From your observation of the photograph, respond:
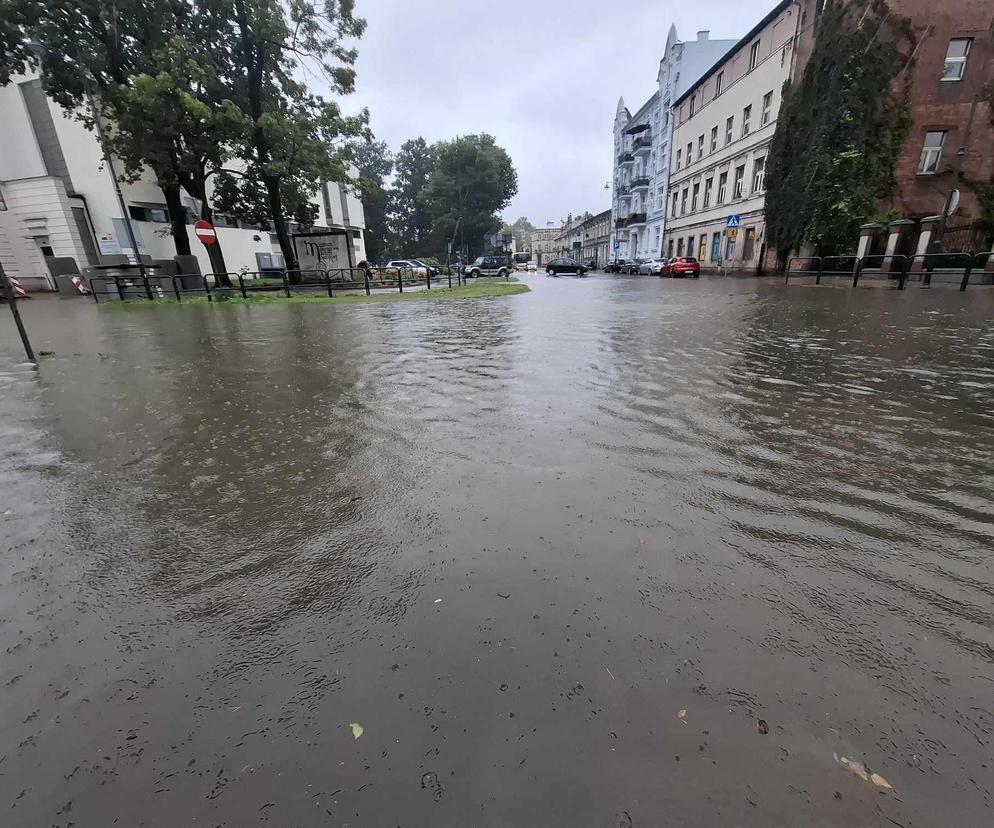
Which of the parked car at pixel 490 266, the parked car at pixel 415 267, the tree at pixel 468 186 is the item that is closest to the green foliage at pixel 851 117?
the parked car at pixel 490 266

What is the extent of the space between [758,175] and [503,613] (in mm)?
35219

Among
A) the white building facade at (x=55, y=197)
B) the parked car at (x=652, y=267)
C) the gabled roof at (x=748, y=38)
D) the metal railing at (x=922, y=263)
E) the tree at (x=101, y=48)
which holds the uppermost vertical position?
the gabled roof at (x=748, y=38)

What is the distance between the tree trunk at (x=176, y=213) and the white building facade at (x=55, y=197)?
5141mm

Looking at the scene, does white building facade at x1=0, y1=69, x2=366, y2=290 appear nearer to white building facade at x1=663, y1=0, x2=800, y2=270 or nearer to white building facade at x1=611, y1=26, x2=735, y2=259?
white building facade at x1=663, y1=0, x2=800, y2=270

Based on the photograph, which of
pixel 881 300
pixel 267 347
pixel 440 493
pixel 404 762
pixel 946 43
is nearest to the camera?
pixel 404 762

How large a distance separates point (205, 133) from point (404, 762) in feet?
75.7

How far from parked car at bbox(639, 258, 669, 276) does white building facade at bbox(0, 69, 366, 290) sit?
80.1 ft

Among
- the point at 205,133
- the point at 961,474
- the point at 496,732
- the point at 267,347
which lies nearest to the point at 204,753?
the point at 496,732

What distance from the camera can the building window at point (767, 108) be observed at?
2808cm

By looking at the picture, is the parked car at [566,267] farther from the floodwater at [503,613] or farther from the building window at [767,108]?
the floodwater at [503,613]

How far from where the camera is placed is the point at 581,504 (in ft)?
9.30

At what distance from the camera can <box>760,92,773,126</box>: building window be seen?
1105 inches

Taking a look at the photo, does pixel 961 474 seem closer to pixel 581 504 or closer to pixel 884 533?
pixel 884 533

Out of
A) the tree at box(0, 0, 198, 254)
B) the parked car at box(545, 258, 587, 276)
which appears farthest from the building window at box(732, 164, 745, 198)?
the tree at box(0, 0, 198, 254)
